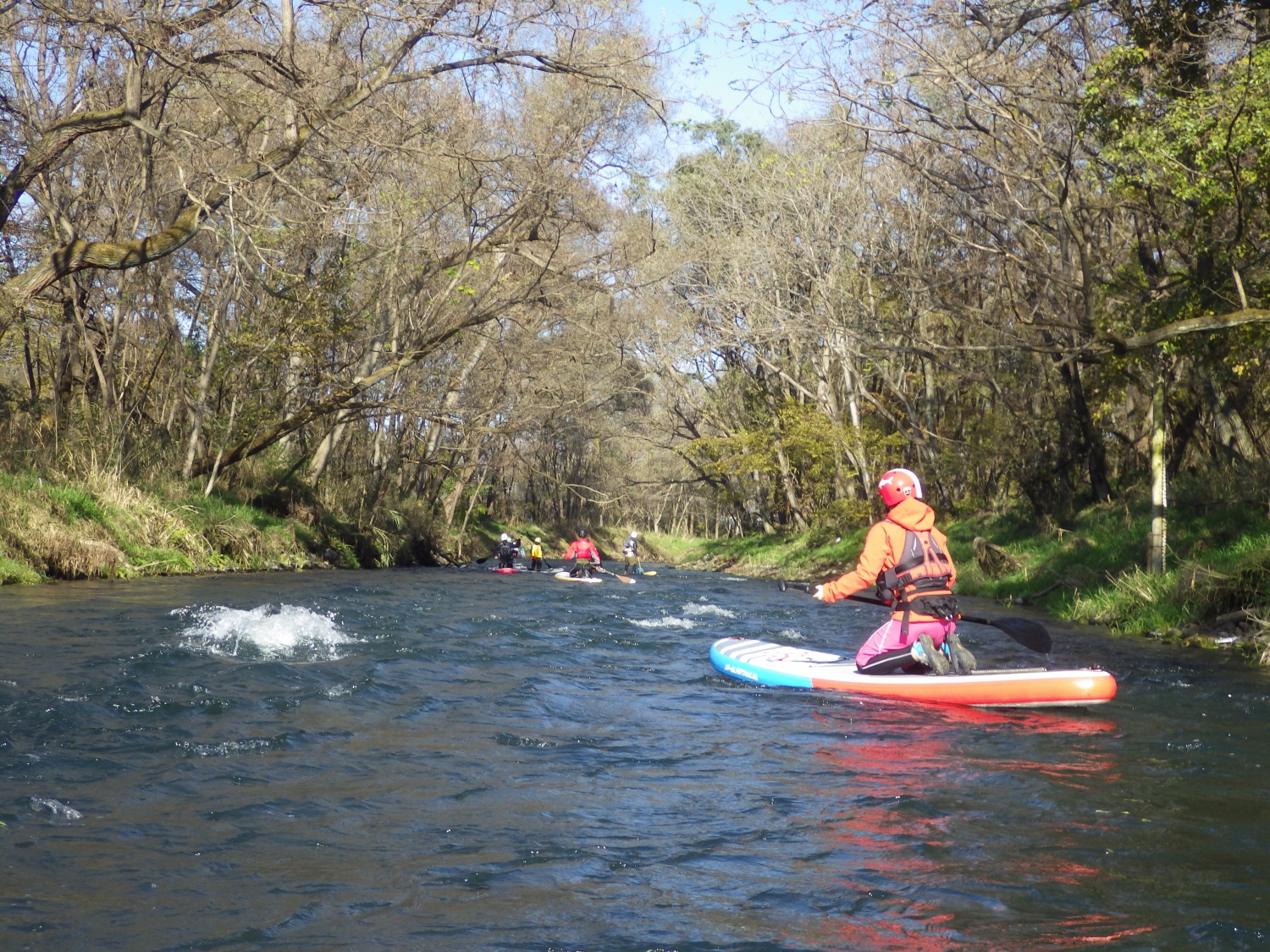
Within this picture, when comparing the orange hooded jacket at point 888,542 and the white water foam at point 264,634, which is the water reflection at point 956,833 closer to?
the orange hooded jacket at point 888,542

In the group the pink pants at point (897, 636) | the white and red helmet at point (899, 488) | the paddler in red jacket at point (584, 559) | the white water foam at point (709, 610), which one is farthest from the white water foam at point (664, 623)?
the paddler in red jacket at point (584, 559)

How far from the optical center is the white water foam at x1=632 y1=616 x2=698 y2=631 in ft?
41.5

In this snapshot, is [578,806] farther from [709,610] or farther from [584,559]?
[584,559]

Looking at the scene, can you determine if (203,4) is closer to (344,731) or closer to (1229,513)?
(344,731)

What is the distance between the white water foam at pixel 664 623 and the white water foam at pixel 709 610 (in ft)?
2.79

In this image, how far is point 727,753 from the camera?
6023mm

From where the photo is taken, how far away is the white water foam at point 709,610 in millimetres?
14352

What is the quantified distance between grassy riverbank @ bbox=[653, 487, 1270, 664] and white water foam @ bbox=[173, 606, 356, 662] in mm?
7961

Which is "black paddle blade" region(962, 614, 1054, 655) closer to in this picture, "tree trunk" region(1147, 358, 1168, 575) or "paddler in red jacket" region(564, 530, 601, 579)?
"tree trunk" region(1147, 358, 1168, 575)

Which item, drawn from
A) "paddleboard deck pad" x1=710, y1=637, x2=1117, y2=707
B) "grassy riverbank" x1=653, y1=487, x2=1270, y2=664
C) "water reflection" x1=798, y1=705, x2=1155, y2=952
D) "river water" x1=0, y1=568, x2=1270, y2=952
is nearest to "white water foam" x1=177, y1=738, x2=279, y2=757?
"river water" x1=0, y1=568, x2=1270, y2=952

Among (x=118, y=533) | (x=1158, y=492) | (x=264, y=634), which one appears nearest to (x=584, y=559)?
(x=118, y=533)

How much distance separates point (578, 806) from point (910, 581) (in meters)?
3.75

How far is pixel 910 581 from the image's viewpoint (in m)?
7.75

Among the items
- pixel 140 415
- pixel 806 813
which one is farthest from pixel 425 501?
pixel 806 813
